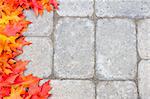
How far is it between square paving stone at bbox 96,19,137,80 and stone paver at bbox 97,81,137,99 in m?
0.05

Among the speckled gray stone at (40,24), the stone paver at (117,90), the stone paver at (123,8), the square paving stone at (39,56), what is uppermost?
the stone paver at (123,8)

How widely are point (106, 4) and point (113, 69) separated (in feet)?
1.82

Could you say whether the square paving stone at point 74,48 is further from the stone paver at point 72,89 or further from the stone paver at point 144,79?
the stone paver at point 144,79

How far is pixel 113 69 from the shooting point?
2.88 meters

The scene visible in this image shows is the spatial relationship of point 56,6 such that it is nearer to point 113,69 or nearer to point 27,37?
point 27,37

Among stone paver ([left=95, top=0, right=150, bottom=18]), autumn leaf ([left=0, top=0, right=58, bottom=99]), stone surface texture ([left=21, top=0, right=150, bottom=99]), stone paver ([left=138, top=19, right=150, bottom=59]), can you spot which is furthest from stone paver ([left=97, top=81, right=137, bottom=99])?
stone paver ([left=95, top=0, right=150, bottom=18])

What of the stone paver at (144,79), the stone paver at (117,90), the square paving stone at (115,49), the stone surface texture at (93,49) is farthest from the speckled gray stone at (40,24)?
the stone paver at (144,79)

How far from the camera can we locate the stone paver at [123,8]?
9.98 feet

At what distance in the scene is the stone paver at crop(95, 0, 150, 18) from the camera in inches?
120

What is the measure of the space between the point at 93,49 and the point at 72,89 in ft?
1.17

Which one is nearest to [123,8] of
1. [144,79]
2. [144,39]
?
[144,39]

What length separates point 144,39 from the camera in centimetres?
296

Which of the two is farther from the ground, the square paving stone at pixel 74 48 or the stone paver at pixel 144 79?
the square paving stone at pixel 74 48

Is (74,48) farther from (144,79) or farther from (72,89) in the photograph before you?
(144,79)
